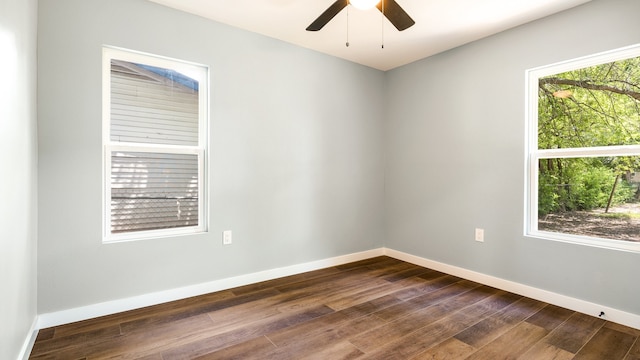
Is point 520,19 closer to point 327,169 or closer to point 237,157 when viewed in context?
point 327,169

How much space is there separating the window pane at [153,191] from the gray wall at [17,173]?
1.65 feet

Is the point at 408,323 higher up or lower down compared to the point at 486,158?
lower down

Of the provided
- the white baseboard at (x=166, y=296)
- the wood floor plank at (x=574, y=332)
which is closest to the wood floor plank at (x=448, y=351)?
the wood floor plank at (x=574, y=332)

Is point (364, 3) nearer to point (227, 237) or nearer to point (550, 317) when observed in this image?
point (227, 237)

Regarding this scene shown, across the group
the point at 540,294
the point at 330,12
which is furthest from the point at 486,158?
the point at 330,12

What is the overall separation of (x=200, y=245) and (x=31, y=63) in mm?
1694

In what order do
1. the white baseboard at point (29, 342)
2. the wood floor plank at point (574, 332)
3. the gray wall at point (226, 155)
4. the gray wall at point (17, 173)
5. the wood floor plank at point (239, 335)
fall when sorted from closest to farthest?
the gray wall at point (17, 173)
the white baseboard at point (29, 342)
the wood floor plank at point (239, 335)
the wood floor plank at point (574, 332)
the gray wall at point (226, 155)

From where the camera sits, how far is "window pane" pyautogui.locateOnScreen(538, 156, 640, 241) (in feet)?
7.56

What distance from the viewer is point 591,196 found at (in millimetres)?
2500

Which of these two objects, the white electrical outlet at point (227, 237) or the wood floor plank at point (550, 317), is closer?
the wood floor plank at point (550, 317)

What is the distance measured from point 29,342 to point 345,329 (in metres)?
1.96

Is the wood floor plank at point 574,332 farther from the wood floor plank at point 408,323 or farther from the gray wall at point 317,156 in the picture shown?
the wood floor plank at point 408,323

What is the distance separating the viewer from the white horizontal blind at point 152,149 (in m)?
2.44

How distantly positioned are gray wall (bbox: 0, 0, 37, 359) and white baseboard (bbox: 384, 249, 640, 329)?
3.43 meters
